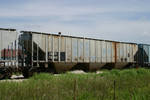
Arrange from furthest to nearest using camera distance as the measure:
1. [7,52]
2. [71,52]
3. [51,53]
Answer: [71,52] → [51,53] → [7,52]

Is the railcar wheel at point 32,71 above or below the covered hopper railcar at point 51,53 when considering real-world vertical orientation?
below

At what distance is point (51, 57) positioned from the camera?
1962cm

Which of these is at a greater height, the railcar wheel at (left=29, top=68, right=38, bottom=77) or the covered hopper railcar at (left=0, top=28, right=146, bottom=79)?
the covered hopper railcar at (left=0, top=28, right=146, bottom=79)

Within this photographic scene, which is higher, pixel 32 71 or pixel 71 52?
pixel 71 52

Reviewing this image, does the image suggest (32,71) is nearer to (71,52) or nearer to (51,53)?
(51,53)

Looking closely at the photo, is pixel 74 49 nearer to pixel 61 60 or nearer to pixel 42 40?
pixel 61 60

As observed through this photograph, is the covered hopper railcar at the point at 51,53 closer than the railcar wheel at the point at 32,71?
Yes

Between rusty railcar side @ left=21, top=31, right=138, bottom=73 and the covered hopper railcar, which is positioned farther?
rusty railcar side @ left=21, top=31, right=138, bottom=73

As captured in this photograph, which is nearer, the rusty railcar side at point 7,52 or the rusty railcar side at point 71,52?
the rusty railcar side at point 7,52

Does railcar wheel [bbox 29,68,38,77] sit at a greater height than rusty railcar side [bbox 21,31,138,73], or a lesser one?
lesser

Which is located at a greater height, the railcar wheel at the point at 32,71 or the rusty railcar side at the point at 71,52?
the rusty railcar side at the point at 71,52

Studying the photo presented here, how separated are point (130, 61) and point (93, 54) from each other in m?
7.84

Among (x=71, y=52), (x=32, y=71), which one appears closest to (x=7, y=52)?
(x=32, y=71)

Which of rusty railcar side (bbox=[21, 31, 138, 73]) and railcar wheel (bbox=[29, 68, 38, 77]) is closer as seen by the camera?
railcar wheel (bbox=[29, 68, 38, 77])
